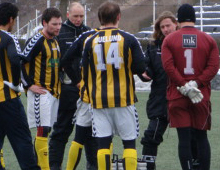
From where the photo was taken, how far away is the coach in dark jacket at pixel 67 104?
293 inches

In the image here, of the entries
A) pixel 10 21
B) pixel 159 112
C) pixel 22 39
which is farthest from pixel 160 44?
pixel 22 39

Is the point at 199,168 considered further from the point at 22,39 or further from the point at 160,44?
the point at 22,39

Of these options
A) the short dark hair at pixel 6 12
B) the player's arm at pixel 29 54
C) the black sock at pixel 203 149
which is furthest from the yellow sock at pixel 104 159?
the short dark hair at pixel 6 12

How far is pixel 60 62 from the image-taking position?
6.88 metres

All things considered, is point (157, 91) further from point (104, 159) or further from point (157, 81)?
point (104, 159)

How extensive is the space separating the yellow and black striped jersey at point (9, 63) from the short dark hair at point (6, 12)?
5.4 inches

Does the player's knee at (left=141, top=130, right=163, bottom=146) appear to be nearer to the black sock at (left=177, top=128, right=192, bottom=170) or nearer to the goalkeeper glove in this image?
the black sock at (left=177, top=128, right=192, bottom=170)

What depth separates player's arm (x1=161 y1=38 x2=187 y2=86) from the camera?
6527 mm

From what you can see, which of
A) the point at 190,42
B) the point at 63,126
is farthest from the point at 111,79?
the point at 63,126

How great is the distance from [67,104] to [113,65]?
5.19 feet

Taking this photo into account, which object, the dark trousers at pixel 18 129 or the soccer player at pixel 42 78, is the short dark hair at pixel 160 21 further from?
the dark trousers at pixel 18 129

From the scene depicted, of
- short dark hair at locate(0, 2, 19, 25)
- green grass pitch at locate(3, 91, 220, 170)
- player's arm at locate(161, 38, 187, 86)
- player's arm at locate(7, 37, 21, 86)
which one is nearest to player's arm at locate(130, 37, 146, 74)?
player's arm at locate(161, 38, 187, 86)

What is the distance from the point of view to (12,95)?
6359 mm

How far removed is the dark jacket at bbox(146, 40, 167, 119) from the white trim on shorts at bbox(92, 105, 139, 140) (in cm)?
106
